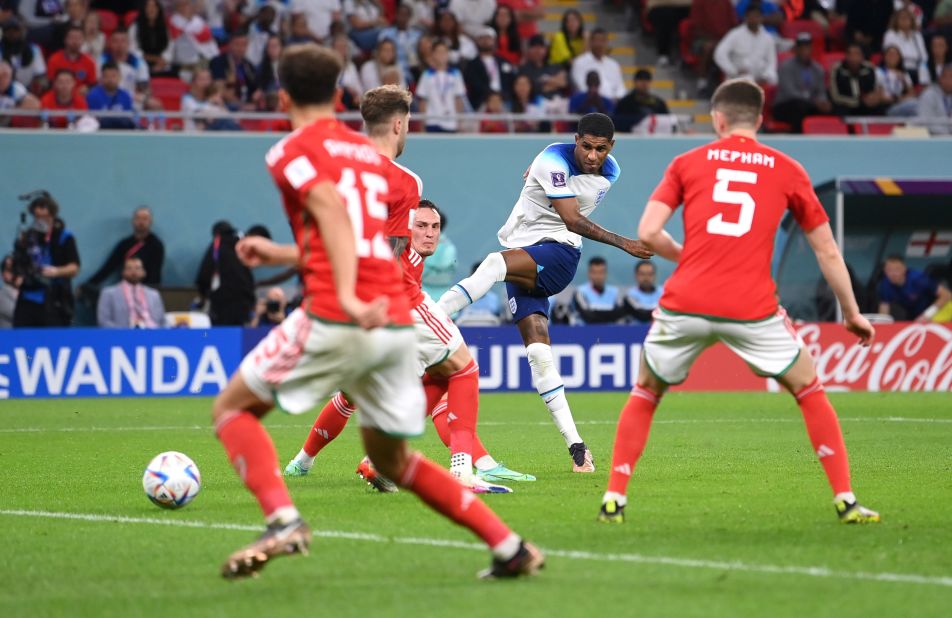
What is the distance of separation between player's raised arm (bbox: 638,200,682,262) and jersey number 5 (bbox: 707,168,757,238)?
8.8 inches

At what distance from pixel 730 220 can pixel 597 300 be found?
44.5 feet

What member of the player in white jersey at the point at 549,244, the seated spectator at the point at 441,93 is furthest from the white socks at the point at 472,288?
the seated spectator at the point at 441,93

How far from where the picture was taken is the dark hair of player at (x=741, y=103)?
7188 millimetres

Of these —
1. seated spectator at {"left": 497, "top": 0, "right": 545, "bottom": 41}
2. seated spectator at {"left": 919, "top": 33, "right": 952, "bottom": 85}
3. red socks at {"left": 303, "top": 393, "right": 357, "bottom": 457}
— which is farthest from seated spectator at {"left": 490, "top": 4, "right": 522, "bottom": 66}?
red socks at {"left": 303, "top": 393, "right": 357, "bottom": 457}

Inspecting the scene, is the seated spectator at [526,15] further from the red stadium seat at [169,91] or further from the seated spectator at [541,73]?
the red stadium seat at [169,91]

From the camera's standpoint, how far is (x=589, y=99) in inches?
867

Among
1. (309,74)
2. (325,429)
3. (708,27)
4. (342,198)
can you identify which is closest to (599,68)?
(708,27)

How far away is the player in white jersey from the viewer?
411 inches

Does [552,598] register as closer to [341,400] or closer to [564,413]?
[341,400]

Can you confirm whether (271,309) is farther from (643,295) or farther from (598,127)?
(598,127)

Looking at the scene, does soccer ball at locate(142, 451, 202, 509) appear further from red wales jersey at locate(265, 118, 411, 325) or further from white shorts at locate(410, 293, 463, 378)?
red wales jersey at locate(265, 118, 411, 325)

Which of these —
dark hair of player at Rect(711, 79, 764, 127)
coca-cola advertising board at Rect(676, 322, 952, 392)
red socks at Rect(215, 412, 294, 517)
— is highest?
dark hair of player at Rect(711, 79, 764, 127)

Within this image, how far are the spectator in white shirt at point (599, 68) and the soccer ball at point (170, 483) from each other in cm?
1572

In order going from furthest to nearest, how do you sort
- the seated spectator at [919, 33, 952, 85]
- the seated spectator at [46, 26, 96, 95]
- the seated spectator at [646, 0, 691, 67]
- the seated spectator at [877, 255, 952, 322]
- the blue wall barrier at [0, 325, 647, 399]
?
1. the seated spectator at [646, 0, 691, 67]
2. the seated spectator at [919, 33, 952, 85]
3. the seated spectator at [877, 255, 952, 322]
4. the seated spectator at [46, 26, 96, 95]
5. the blue wall barrier at [0, 325, 647, 399]
